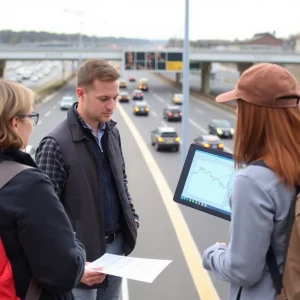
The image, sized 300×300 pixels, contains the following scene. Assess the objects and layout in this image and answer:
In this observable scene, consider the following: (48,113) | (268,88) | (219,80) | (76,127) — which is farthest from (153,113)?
(268,88)

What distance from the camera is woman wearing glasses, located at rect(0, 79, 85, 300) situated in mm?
2182

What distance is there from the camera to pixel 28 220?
7.15 ft

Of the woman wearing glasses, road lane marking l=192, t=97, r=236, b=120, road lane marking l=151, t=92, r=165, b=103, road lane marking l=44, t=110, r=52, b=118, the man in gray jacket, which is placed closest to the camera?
the woman wearing glasses

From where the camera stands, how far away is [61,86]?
3054 inches

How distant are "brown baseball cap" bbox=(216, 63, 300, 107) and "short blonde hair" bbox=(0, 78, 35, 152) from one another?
38.0 inches

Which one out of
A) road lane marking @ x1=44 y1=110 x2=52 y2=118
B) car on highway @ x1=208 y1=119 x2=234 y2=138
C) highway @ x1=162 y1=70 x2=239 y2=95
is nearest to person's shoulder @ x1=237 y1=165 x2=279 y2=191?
car on highway @ x1=208 y1=119 x2=234 y2=138

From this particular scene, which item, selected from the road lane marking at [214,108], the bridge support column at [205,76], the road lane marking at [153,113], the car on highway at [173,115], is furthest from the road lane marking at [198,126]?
the bridge support column at [205,76]

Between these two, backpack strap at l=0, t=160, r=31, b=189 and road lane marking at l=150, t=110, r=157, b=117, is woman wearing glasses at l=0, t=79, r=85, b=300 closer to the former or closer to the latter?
backpack strap at l=0, t=160, r=31, b=189

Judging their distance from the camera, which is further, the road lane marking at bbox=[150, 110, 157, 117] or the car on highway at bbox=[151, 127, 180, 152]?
the road lane marking at bbox=[150, 110, 157, 117]

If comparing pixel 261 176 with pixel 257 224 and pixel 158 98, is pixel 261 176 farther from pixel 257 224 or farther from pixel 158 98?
pixel 158 98

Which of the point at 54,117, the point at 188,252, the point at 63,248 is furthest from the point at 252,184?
the point at 54,117

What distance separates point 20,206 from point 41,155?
Answer: 1.26 meters

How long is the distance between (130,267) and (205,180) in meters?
0.71

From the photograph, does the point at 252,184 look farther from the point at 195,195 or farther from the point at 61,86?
the point at 61,86
